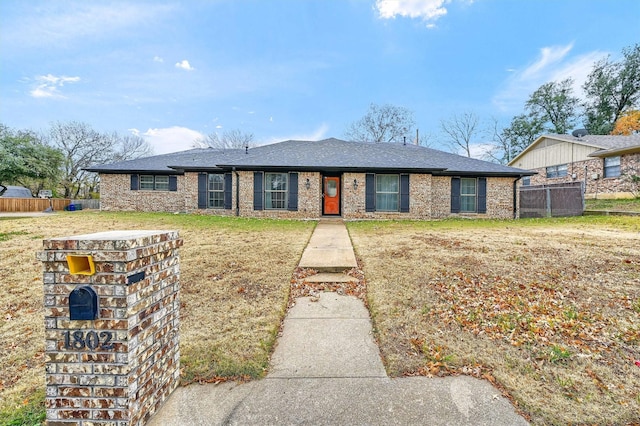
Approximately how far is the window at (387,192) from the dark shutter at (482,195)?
441cm

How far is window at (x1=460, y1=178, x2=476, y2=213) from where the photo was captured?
14.0 m

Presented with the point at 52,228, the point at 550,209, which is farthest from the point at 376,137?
the point at 52,228

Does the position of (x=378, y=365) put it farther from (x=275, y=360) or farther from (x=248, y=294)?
(x=248, y=294)

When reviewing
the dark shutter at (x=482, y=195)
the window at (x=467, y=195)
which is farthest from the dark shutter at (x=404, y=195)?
the dark shutter at (x=482, y=195)

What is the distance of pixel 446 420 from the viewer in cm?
181

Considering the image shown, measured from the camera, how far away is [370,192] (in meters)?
12.9

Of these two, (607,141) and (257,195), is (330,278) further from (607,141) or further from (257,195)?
(607,141)

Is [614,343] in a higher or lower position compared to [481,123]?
lower

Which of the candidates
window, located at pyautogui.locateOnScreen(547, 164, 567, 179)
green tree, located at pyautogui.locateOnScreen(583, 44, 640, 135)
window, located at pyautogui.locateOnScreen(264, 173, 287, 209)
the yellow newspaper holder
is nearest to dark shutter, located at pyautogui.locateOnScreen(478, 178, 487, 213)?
window, located at pyautogui.locateOnScreen(264, 173, 287, 209)

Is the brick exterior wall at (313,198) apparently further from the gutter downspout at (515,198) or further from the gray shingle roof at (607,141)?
the gray shingle roof at (607,141)

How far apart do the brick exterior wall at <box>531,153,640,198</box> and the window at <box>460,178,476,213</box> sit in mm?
10146

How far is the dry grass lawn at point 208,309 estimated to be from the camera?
7.75 feet

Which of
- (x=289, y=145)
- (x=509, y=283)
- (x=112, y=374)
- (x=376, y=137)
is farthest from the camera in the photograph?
(x=376, y=137)

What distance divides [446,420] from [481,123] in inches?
1495
